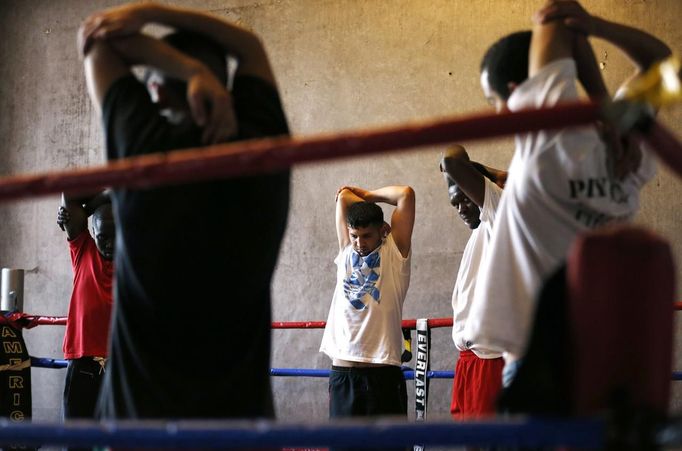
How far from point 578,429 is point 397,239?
313 cm

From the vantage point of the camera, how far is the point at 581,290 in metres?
1.07

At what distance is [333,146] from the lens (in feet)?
3.86

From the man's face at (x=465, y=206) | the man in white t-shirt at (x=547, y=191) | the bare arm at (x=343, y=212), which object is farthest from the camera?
the bare arm at (x=343, y=212)

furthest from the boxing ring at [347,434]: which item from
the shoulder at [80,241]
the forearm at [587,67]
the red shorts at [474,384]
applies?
the shoulder at [80,241]

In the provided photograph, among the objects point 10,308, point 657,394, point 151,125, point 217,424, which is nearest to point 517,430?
point 657,394

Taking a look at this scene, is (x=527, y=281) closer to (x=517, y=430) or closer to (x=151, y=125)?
(x=517, y=430)

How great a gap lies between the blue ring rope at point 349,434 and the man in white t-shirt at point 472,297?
221cm

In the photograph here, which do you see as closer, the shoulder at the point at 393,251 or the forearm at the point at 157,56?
the forearm at the point at 157,56

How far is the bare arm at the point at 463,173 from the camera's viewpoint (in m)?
3.17

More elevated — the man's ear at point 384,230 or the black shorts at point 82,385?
the man's ear at point 384,230

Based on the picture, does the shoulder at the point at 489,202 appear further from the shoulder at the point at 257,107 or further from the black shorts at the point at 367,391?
the shoulder at the point at 257,107

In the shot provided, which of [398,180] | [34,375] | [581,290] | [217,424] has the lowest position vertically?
[34,375]

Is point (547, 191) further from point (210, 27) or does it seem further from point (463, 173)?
point (463, 173)

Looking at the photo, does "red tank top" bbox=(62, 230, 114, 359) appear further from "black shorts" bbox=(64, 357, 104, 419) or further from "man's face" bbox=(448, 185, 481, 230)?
"man's face" bbox=(448, 185, 481, 230)
